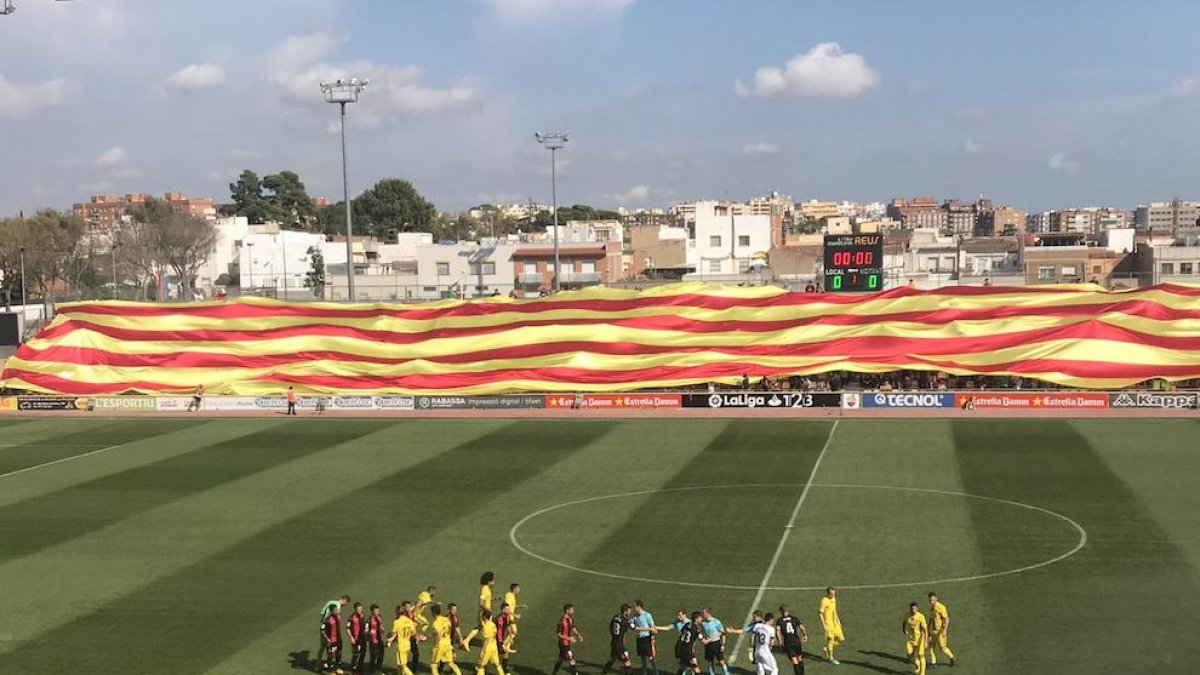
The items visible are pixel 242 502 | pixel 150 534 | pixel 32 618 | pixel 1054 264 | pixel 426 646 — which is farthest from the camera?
pixel 1054 264

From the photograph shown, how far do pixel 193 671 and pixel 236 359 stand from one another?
37.4 m

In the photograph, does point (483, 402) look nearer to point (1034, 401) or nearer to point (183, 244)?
point (1034, 401)

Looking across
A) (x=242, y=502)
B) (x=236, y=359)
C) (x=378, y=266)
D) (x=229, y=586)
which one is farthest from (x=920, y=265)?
(x=229, y=586)

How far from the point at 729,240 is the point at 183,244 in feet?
165

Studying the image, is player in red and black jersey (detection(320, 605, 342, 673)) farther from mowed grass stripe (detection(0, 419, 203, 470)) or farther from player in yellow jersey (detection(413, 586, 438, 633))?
mowed grass stripe (detection(0, 419, 203, 470))

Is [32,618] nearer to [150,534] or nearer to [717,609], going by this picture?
[150,534]

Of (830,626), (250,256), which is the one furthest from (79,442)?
(250,256)

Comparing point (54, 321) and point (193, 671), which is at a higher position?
point (54, 321)

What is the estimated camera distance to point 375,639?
21234 millimetres

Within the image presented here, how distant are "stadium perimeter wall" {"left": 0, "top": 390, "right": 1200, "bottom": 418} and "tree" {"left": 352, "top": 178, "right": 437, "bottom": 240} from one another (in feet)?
390

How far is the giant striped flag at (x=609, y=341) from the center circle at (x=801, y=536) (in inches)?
703

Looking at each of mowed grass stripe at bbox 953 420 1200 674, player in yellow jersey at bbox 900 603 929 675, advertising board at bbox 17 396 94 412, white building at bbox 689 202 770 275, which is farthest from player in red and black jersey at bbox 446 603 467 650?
white building at bbox 689 202 770 275

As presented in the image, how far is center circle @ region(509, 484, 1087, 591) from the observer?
25.8 metres

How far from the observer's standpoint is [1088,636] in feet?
70.0
